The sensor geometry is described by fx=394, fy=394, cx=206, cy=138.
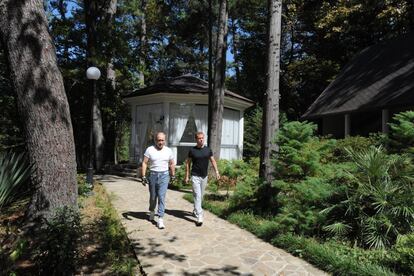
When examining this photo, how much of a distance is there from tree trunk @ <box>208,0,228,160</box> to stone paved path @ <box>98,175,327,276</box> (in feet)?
17.2

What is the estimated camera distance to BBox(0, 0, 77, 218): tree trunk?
6285mm

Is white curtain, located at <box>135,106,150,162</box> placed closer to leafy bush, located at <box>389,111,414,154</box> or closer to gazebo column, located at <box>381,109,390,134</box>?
gazebo column, located at <box>381,109,390,134</box>

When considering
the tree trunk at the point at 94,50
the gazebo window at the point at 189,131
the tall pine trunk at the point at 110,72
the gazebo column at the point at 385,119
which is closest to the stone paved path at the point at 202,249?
the gazebo window at the point at 189,131

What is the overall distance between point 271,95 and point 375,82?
35.3ft

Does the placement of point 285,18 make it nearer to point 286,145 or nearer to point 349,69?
point 349,69

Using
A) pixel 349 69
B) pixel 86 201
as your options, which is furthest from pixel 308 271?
pixel 349 69

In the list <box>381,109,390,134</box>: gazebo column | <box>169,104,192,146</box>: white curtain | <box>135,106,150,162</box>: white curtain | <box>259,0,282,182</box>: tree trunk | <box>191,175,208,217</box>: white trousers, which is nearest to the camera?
<box>191,175,208,217</box>: white trousers

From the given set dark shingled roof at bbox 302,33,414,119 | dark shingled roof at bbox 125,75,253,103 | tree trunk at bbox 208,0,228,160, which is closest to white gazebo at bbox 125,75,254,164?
dark shingled roof at bbox 125,75,253,103

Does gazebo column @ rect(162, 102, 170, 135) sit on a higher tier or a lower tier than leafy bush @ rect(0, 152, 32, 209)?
higher

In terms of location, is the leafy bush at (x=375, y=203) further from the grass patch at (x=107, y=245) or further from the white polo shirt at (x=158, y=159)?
the grass patch at (x=107, y=245)

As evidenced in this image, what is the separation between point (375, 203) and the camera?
20.8 feet

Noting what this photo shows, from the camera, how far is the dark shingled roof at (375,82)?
15781 millimetres

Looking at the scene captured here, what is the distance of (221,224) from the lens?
8.28 metres

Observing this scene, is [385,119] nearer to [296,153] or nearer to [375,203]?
[296,153]
